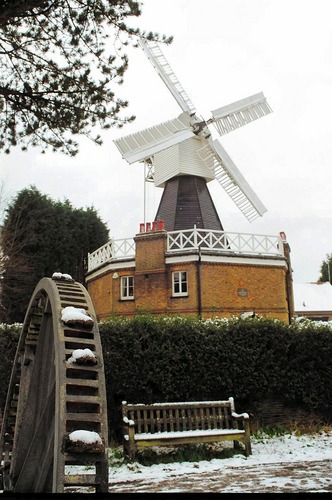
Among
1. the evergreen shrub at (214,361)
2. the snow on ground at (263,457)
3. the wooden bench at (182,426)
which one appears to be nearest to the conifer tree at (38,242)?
the evergreen shrub at (214,361)

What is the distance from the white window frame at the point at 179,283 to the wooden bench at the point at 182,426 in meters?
12.1

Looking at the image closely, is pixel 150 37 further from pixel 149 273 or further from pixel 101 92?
pixel 149 273

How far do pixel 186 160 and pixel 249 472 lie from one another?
2209 centimetres

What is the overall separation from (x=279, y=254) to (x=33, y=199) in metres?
13.9

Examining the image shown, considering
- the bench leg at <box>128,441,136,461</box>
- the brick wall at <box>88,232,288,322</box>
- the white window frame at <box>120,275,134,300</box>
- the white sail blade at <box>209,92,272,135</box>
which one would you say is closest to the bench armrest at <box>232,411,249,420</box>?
the bench leg at <box>128,441,136,461</box>

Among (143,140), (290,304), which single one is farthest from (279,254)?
(143,140)

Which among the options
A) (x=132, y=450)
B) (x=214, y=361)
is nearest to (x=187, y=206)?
(x=214, y=361)

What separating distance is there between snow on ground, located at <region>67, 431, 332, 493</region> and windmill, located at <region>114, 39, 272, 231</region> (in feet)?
56.1

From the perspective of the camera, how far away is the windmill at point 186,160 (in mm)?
27766

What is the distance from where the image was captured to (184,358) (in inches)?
481

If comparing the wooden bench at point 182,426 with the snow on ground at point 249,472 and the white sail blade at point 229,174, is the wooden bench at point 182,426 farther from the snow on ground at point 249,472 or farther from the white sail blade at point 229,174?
the white sail blade at point 229,174

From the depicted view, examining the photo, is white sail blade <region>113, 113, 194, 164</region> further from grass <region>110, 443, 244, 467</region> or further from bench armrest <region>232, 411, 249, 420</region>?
grass <region>110, 443, 244, 467</region>

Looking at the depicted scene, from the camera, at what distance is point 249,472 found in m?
8.73

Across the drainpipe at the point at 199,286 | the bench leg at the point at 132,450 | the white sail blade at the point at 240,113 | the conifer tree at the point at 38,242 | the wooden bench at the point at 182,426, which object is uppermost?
the white sail blade at the point at 240,113
